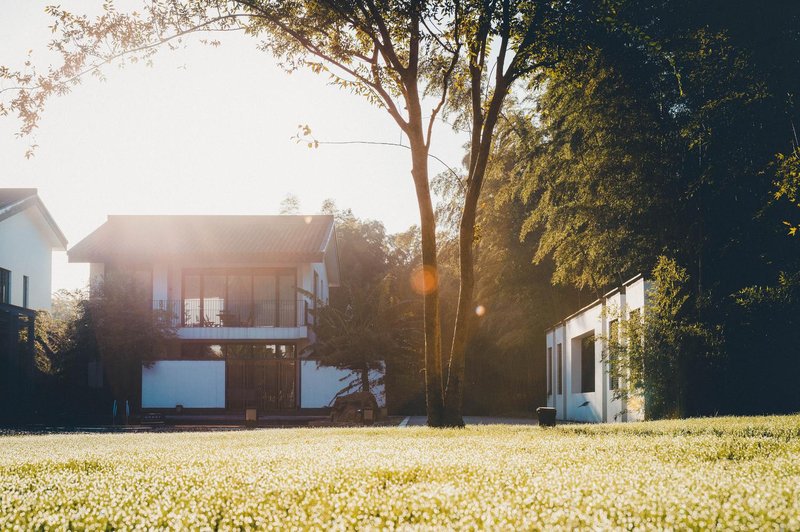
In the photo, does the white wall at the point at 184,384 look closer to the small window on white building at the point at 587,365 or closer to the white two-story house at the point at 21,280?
the white two-story house at the point at 21,280

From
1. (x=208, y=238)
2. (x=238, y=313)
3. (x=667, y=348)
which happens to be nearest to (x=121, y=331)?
(x=238, y=313)

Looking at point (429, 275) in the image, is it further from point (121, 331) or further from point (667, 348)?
point (121, 331)

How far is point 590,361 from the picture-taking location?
30359mm

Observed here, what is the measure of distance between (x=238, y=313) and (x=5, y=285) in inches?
411

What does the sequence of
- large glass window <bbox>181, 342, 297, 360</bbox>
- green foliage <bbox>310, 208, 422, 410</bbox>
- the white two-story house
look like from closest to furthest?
1. the white two-story house
2. green foliage <bbox>310, 208, 422, 410</bbox>
3. large glass window <bbox>181, 342, 297, 360</bbox>

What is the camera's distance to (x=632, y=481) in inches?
173

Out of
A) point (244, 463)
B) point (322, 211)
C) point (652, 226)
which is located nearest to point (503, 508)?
point (244, 463)

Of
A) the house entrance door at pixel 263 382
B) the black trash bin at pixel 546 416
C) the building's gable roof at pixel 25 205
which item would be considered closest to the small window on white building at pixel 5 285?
the building's gable roof at pixel 25 205

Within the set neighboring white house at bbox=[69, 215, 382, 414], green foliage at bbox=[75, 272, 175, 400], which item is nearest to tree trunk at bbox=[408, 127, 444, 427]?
neighboring white house at bbox=[69, 215, 382, 414]

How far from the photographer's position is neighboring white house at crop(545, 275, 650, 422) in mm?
21237

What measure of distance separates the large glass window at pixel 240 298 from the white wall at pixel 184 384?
294cm

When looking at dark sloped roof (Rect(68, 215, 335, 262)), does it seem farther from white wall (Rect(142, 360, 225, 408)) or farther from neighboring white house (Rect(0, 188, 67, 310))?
white wall (Rect(142, 360, 225, 408))

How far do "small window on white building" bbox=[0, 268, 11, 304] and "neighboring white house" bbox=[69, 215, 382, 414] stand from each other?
2.75m

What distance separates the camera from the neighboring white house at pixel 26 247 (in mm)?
35969
